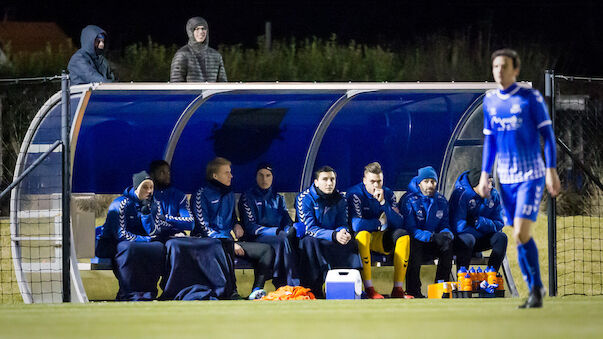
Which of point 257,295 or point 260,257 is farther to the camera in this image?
point 260,257

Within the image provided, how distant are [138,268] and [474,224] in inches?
119

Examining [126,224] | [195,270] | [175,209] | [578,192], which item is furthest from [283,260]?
[578,192]

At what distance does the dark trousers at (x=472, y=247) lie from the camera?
1227cm

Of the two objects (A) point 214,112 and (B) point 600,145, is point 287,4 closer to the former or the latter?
(B) point 600,145

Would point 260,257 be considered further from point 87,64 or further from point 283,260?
point 87,64

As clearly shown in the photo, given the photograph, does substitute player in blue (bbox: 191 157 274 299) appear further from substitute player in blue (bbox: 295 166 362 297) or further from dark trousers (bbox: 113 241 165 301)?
dark trousers (bbox: 113 241 165 301)

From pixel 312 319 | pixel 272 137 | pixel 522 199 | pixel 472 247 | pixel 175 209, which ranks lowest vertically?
pixel 312 319

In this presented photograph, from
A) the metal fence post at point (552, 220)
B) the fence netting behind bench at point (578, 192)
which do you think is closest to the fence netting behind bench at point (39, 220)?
the metal fence post at point (552, 220)

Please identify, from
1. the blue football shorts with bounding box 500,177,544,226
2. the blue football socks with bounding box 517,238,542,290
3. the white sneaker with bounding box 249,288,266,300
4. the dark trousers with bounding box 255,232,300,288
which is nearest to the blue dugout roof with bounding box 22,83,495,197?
the dark trousers with bounding box 255,232,300,288

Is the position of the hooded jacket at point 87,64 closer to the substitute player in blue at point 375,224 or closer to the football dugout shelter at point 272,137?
the football dugout shelter at point 272,137

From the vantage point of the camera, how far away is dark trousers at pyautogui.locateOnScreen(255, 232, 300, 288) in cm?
1224

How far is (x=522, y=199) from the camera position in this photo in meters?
9.38

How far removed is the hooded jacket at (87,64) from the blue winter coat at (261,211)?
66.9 inches

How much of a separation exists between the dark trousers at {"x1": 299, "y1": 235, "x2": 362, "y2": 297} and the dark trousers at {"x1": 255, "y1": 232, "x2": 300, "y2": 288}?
93 mm
